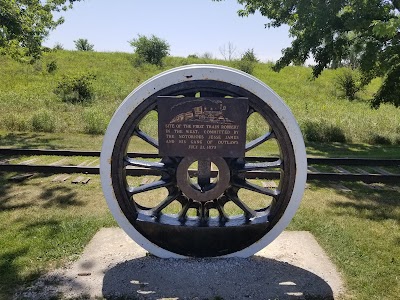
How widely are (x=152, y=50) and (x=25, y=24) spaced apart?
2729 cm

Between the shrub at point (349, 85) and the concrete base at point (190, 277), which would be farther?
the shrub at point (349, 85)

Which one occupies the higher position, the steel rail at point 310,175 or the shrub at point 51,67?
the shrub at point 51,67

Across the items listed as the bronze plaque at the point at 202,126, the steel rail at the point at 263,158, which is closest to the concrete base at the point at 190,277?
the bronze plaque at the point at 202,126

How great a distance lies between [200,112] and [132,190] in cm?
132

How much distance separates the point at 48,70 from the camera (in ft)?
110

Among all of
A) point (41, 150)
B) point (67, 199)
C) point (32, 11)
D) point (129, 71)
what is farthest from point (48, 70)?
point (67, 199)

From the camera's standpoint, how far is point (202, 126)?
16.3ft

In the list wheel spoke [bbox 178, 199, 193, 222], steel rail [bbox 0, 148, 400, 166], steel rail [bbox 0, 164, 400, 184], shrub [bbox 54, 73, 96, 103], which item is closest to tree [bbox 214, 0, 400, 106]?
steel rail [bbox 0, 148, 400, 166]

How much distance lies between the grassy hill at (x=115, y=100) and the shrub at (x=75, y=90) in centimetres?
50

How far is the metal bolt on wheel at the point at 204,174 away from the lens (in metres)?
4.95

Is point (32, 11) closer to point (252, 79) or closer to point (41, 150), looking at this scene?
point (41, 150)

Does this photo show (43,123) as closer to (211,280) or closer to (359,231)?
(211,280)

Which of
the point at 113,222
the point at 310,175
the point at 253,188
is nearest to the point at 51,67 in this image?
the point at 310,175

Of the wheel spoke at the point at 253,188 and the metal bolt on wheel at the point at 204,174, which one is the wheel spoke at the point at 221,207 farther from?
the wheel spoke at the point at 253,188
